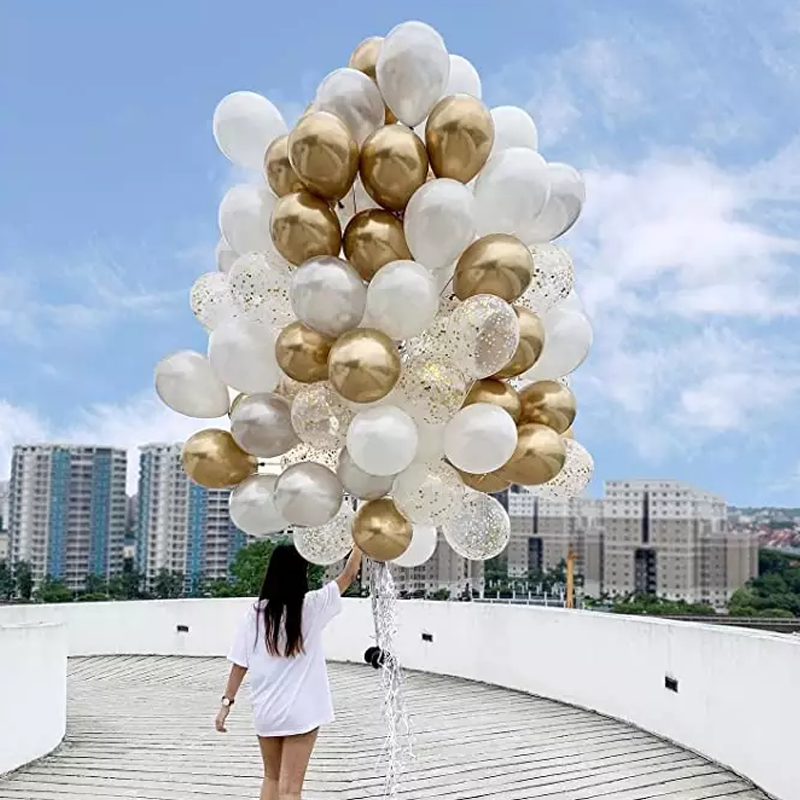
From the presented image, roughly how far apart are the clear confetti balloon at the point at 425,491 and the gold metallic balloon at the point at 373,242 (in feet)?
1.90

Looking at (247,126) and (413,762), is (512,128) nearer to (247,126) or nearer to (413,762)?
(247,126)

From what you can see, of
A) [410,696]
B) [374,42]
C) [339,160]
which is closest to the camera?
[339,160]

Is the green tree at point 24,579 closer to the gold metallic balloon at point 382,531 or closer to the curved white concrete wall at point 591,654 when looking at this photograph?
the curved white concrete wall at point 591,654

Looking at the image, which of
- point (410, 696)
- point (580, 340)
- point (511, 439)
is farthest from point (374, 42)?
point (410, 696)

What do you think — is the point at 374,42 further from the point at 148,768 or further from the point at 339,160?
the point at 148,768

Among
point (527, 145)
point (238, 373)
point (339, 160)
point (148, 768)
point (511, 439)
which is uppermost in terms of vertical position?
point (527, 145)

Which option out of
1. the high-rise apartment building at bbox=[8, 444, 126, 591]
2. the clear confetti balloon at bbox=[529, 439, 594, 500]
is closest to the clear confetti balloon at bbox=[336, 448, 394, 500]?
the clear confetti balloon at bbox=[529, 439, 594, 500]

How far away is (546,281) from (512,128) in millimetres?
527

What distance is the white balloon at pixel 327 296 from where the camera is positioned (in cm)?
279

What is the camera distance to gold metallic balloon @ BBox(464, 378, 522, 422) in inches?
118

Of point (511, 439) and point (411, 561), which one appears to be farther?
point (411, 561)

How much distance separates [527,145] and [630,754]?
3.62 metres

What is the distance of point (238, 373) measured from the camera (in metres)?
3.02

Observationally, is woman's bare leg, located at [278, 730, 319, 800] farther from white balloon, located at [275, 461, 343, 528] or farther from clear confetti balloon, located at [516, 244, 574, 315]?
clear confetti balloon, located at [516, 244, 574, 315]
